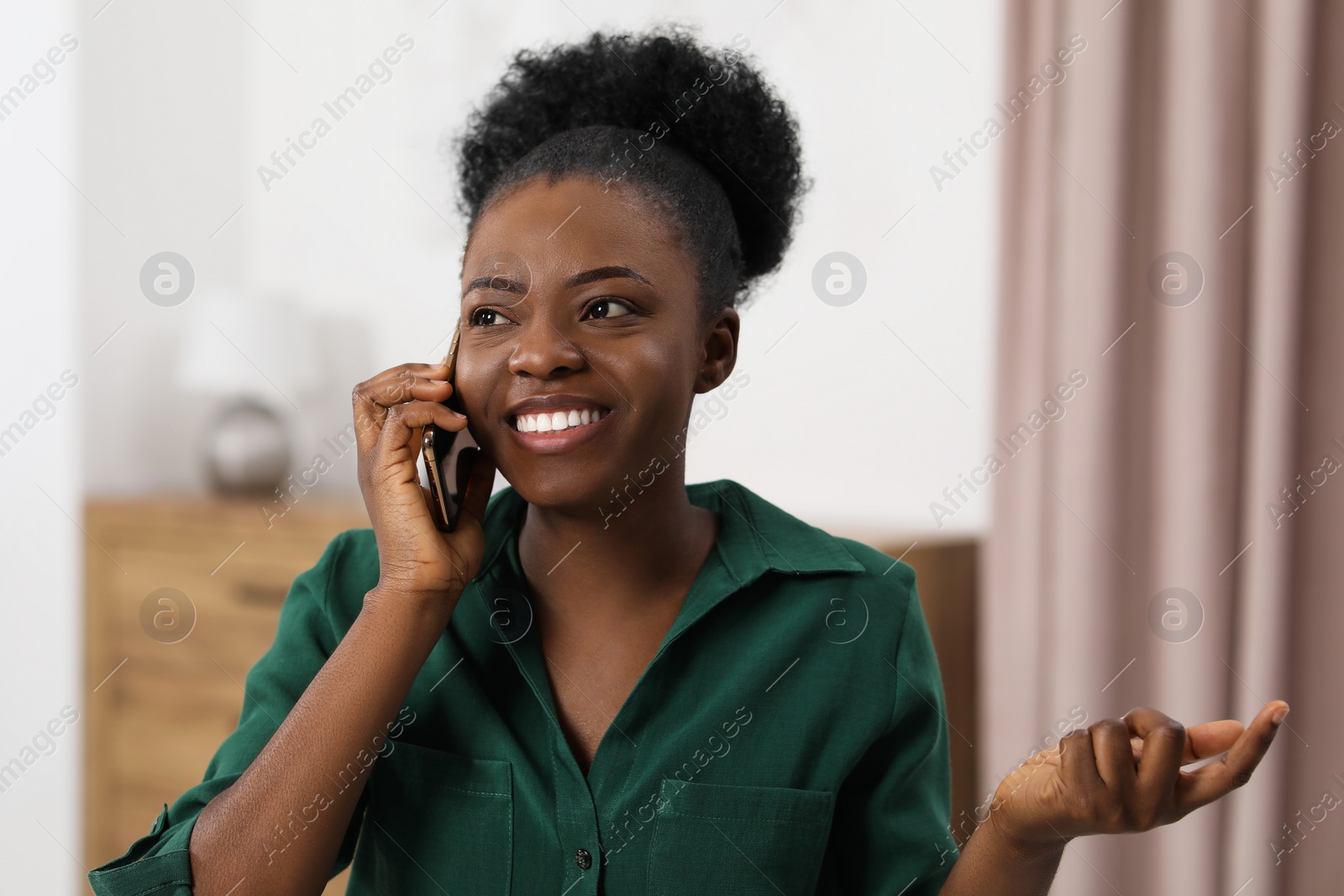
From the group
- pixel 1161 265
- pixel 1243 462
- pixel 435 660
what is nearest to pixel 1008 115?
pixel 1161 265

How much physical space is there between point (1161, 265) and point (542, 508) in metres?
1.30

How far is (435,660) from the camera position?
3.45 feet

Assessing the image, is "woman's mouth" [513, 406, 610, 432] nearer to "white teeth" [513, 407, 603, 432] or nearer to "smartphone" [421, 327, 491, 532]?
"white teeth" [513, 407, 603, 432]

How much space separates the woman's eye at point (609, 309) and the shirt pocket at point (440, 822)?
420 mm

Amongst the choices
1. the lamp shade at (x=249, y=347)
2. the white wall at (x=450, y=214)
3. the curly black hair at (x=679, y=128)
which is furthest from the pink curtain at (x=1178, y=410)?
the lamp shade at (x=249, y=347)

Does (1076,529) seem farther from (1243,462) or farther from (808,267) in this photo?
(808,267)

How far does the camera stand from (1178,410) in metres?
1.83

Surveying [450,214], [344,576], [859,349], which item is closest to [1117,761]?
[344,576]

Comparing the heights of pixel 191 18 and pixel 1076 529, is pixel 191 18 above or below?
above

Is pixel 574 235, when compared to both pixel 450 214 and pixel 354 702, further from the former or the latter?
pixel 450 214

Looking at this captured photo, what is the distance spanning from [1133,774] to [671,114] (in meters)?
0.79

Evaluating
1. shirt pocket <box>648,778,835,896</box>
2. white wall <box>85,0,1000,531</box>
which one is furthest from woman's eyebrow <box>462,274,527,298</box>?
white wall <box>85,0,1000,531</box>

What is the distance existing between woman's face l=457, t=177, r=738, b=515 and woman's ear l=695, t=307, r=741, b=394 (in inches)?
3.1

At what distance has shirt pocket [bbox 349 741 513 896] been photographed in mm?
979
